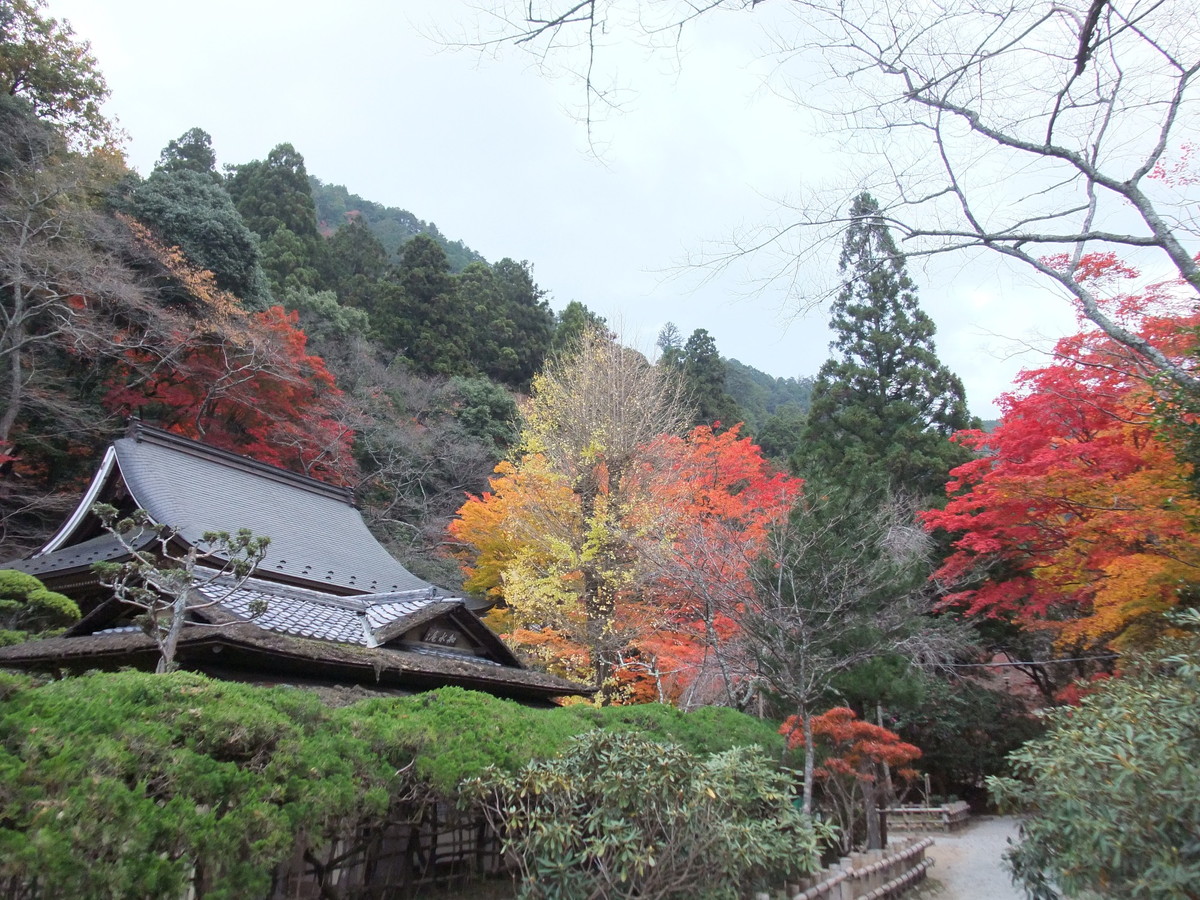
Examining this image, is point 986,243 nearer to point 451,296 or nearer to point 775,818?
point 775,818

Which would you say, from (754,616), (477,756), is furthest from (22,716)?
(754,616)

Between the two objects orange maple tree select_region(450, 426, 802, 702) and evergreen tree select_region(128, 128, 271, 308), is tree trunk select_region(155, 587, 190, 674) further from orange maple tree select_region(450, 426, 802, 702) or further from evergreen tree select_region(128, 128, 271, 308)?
evergreen tree select_region(128, 128, 271, 308)

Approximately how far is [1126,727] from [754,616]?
17.9 ft

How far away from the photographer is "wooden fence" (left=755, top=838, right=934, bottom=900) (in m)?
6.99

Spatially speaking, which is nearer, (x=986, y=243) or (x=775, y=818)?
(x=986, y=243)

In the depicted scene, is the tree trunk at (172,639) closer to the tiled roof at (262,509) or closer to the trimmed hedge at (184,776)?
the trimmed hedge at (184,776)

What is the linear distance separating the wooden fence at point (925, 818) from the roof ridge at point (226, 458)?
44.4 ft

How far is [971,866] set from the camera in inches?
419

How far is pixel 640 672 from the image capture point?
42.6 feet

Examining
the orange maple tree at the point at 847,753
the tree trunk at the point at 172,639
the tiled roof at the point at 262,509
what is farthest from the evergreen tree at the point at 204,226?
the orange maple tree at the point at 847,753

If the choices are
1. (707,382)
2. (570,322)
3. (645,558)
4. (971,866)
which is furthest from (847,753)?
(570,322)

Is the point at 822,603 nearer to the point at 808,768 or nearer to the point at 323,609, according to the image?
the point at 808,768

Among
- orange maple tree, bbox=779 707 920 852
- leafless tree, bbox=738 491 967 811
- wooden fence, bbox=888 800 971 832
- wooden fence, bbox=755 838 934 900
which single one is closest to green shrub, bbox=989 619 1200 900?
wooden fence, bbox=755 838 934 900

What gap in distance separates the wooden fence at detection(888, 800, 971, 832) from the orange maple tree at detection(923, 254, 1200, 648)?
4539 mm
